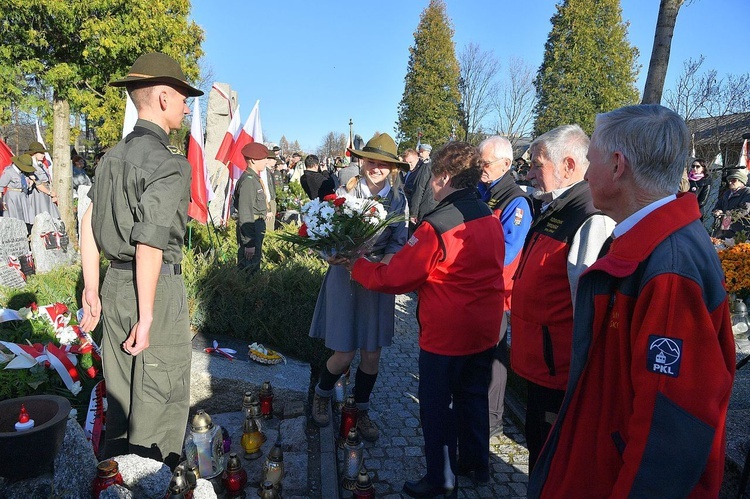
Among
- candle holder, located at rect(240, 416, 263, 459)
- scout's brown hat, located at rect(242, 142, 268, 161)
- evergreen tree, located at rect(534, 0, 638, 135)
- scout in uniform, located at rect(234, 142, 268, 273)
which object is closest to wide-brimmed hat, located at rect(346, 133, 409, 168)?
candle holder, located at rect(240, 416, 263, 459)

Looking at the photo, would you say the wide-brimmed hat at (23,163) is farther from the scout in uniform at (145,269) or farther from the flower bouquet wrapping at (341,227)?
the flower bouquet wrapping at (341,227)

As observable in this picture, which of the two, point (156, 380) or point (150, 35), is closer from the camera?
point (156, 380)

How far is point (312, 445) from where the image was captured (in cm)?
369

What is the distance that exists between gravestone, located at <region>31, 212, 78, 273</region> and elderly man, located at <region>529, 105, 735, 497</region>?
7.41 meters

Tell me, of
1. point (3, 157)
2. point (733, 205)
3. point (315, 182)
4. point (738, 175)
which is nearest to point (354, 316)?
point (3, 157)

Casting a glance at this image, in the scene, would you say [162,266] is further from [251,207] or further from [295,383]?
[251,207]

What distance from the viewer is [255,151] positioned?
730 centimetres

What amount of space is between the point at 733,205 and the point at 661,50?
4.18 m

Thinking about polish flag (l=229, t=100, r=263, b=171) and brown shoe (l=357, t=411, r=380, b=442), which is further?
polish flag (l=229, t=100, r=263, b=171)

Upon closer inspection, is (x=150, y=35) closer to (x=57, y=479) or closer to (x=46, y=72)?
(x=46, y=72)

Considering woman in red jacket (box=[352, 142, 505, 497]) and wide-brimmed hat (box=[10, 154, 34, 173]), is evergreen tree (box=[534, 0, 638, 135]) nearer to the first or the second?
wide-brimmed hat (box=[10, 154, 34, 173])

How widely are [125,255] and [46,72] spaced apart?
31.8 ft

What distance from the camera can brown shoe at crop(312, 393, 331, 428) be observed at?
3865mm

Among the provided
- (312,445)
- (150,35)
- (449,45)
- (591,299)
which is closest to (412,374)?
(312,445)
